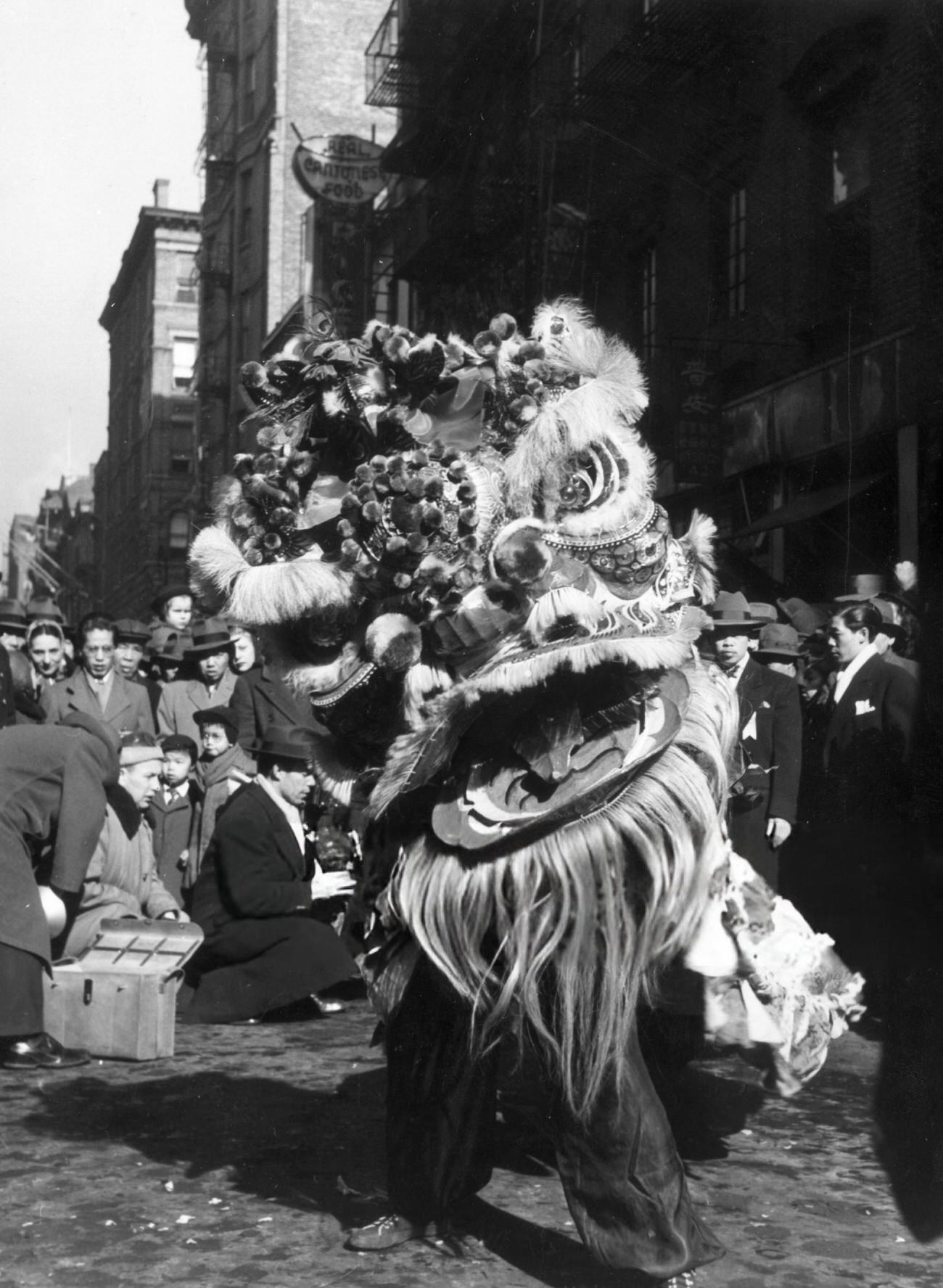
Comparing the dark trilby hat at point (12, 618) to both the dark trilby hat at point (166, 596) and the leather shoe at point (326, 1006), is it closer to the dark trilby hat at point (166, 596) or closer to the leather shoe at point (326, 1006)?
the dark trilby hat at point (166, 596)

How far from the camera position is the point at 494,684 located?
2941mm

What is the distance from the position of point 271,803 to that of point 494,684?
169 inches

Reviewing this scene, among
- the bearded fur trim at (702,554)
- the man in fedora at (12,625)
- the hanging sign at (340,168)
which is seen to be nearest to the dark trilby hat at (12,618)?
the man in fedora at (12,625)

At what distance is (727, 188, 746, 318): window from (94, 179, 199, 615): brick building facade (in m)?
13.5

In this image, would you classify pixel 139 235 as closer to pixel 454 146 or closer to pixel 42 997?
pixel 454 146

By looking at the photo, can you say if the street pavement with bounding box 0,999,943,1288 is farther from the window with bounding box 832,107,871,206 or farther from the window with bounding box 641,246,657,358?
the window with bounding box 641,246,657,358

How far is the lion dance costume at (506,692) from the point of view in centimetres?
300

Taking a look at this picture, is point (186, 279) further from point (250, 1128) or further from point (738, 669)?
point (250, 1128)

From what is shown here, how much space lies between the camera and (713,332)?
15.3 meters

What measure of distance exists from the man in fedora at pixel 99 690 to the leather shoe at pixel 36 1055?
12.0 feet

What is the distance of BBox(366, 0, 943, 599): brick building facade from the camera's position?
40.6 feet

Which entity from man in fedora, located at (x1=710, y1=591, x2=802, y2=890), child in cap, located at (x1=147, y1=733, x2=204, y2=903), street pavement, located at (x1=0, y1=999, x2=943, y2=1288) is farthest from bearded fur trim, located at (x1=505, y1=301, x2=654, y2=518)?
child in cap, located at (x1=147, y1=733, x2=204, y2=903)

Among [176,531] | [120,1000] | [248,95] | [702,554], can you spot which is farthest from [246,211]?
[702,554]

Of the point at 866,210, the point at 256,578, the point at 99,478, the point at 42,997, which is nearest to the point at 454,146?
the point at 866,210
